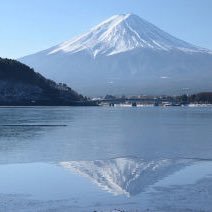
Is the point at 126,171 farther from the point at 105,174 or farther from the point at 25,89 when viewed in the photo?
the point at 25,89

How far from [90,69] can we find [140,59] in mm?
17995

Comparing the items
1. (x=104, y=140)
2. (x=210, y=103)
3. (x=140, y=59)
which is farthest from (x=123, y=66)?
(x=104, y=140)

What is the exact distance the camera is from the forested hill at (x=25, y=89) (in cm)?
7738

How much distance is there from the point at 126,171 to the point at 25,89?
68.5 meters

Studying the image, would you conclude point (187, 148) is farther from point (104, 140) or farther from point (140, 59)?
point (140, 59)

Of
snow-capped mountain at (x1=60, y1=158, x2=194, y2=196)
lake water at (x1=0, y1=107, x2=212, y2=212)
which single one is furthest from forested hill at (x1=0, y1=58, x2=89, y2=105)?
snow-capped mountain at (x1=60, y1=158, x2=194, y2=196)

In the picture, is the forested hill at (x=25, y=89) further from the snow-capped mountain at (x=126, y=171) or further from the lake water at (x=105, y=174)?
the snow-capped mountain at (x=126, y=171)

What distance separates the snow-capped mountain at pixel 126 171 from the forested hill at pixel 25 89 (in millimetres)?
62889

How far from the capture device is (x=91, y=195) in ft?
32.2

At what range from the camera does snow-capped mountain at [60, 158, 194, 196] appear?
34.8 feet

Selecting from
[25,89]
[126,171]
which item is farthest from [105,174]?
[25,89]

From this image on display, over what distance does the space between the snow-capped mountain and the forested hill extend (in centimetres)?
6289

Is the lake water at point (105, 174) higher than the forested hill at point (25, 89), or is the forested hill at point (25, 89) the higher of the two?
the forested hill at point (25, 89)

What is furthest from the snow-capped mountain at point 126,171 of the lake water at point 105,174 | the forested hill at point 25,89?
the forested hill at point 25,89
